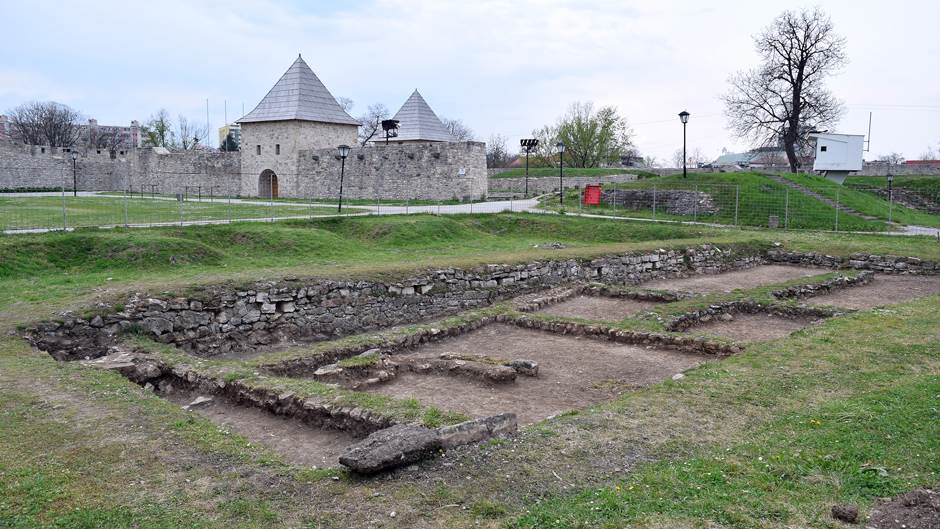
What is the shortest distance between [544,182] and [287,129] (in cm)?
1694

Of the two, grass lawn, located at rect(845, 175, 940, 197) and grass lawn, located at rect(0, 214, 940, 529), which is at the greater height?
grass lawn, located at rect(845, 175, 940, 197)

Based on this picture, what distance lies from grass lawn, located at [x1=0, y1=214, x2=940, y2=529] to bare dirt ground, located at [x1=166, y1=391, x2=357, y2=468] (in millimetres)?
497

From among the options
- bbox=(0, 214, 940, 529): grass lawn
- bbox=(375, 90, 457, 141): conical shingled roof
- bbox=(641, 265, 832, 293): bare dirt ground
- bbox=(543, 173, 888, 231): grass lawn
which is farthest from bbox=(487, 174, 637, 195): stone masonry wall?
bbox=(0, 214, 940, 529): grass lawn

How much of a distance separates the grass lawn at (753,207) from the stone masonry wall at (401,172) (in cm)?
678

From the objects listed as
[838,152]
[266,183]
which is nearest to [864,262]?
[838,152]

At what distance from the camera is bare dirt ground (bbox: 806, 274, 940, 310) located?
13.4 m

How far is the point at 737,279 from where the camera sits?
17094 millimetres

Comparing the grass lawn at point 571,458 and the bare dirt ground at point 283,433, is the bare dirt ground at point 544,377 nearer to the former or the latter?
the grass lawn at point 571,458

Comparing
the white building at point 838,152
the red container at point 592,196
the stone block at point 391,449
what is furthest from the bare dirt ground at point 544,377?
the white building at point 838,152

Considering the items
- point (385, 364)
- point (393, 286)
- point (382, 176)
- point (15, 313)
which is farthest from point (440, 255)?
point (382, 176)

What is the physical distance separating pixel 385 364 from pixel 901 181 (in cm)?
3940

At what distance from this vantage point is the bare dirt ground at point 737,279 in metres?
15.9

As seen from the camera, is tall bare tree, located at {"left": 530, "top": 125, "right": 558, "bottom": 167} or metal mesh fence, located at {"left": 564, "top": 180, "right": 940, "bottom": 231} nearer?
metal mesh fence, located at {"left": 564, "top": 180, "right": 940, "bottom": 231}

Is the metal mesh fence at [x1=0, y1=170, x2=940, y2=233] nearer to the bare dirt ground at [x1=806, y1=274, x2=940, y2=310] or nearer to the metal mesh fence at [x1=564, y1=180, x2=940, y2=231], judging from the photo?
the metal mesh fence at [x1=564, y1=180, x2=940, y2=231]
